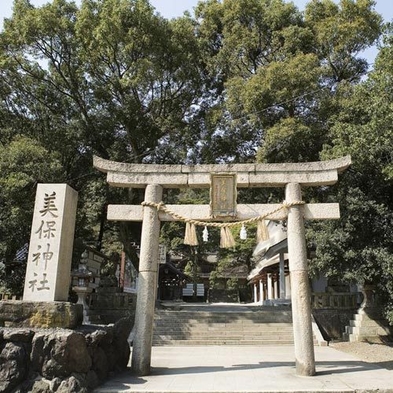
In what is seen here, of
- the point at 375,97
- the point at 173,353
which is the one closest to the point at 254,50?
the point at 375,97

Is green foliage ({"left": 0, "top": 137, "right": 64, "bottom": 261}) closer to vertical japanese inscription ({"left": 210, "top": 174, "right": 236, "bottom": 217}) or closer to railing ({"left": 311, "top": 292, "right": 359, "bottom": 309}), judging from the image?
vertical japanese inscription ({"left": 210, "top": 174, "right": 236, "bottom": 217})

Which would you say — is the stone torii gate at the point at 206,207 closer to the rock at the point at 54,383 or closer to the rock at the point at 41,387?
the rock at the point at 54,383

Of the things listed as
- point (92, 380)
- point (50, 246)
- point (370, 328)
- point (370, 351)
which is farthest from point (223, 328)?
point (50, 246)

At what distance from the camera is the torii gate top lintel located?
863 cm

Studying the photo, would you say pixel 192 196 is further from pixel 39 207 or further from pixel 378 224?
pixel 39 207

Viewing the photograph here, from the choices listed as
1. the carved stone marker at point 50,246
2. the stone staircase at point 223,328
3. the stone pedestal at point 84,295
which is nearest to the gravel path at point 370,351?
the stone staircase at point 223,328

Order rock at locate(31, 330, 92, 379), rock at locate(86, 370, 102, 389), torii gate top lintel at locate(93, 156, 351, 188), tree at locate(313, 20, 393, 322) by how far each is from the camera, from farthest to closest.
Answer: tree at locate(313, 20, 393, 322) < torii gate top lintel at locate(93, 156, 351, 188) < rock at locate(86, 370, 102, 389) < rock at locate(31, 330, 92, 379)

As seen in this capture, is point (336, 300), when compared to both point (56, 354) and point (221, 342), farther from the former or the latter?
point (56, 354)

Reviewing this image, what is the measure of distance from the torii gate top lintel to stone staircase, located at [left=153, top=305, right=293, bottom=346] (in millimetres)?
8213

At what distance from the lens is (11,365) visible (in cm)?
588

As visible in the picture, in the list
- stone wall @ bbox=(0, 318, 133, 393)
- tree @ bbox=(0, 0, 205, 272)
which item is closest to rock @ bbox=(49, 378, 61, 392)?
stone wall @ bbox=(0, 318, 133, 393)

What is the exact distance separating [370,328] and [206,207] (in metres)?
9.20

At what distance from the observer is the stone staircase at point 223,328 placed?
48.5 ft

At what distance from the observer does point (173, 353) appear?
464 inches
